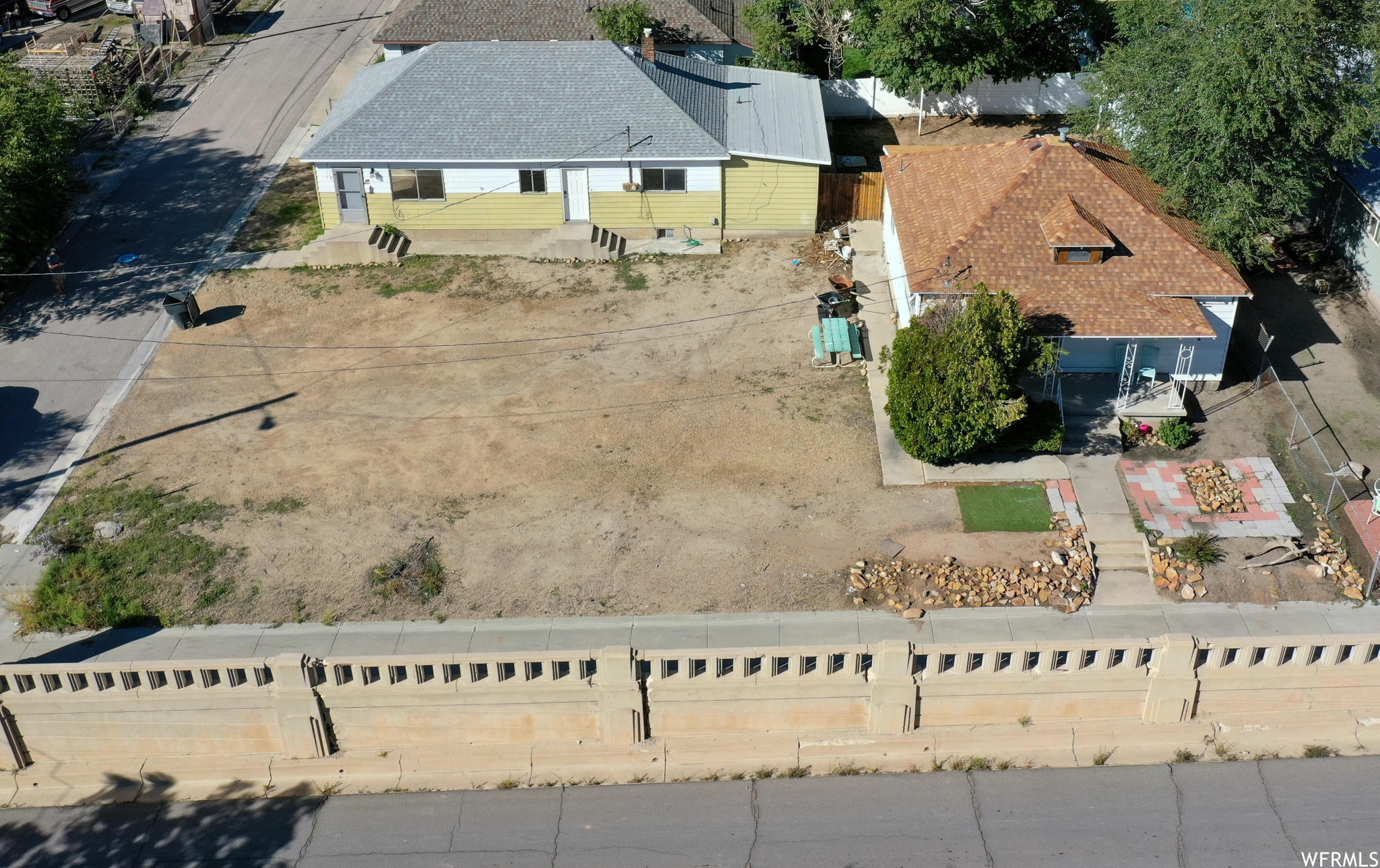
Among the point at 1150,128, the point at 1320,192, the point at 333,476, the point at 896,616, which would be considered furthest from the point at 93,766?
the point at 1320,192

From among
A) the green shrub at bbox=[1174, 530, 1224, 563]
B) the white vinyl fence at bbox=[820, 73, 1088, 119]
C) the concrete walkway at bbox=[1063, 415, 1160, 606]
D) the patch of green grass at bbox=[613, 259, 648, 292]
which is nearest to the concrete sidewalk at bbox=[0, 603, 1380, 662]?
the concrete walkway at bbox=[1063, 415, 1160, 606]

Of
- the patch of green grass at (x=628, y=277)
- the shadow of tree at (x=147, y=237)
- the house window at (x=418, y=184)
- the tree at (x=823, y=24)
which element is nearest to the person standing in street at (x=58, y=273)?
the shadow of tree at (x=147, y=237)

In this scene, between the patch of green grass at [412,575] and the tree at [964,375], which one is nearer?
the patch of green grass at [412,575]

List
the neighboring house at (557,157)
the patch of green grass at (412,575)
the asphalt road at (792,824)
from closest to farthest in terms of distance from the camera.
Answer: the asphalt road at (792,824), the patch of green grass at (412,575), the neighboring house at (557,157)

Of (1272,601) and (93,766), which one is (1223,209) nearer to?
(1272,601)

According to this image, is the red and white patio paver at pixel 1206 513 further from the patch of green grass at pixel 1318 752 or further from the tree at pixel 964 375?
the patch of green grass at pixel 1318 752
